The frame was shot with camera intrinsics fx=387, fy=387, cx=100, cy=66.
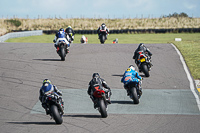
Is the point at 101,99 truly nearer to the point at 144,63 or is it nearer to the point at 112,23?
the point at 144,63

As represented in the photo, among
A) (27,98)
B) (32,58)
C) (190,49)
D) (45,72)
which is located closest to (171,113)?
(27,98)

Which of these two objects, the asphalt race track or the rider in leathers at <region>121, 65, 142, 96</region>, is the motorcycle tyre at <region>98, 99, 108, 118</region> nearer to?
the asphalt race track

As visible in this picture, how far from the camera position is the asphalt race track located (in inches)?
456

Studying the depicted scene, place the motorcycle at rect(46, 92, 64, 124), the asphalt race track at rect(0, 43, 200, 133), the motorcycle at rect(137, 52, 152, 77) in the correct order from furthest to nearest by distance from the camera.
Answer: the motorcycle at rect(137, 52, 152, 77), the asphalt race track at rect(0, 43, 200, 133), the motorcycle at rect(46, 92, 64, 124)

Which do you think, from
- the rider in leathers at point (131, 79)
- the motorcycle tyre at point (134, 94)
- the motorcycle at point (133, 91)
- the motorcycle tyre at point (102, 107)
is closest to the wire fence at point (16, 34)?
the rider in leathers at point (131, 79)

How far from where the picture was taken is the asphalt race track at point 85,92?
38.0 feet

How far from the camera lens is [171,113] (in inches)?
514

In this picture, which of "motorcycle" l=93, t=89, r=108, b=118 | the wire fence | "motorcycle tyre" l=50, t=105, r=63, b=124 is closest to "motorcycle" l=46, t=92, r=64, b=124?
"motorcycle tyre" l=50, t=105, r=63, b=124

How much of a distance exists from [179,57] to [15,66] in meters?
10.1

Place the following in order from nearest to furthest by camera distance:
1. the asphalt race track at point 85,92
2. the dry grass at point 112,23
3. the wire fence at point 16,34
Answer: the asphalt race track at point 85,92, the wire fence at point 16,34, the dry grass at point 112,23

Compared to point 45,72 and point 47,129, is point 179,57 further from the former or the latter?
point 47,129

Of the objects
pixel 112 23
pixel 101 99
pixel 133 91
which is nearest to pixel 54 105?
pixel 101 99

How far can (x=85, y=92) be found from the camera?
1642 centimetres

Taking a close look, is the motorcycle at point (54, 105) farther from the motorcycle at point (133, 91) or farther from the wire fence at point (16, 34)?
the wire fence at point (16, 34)
